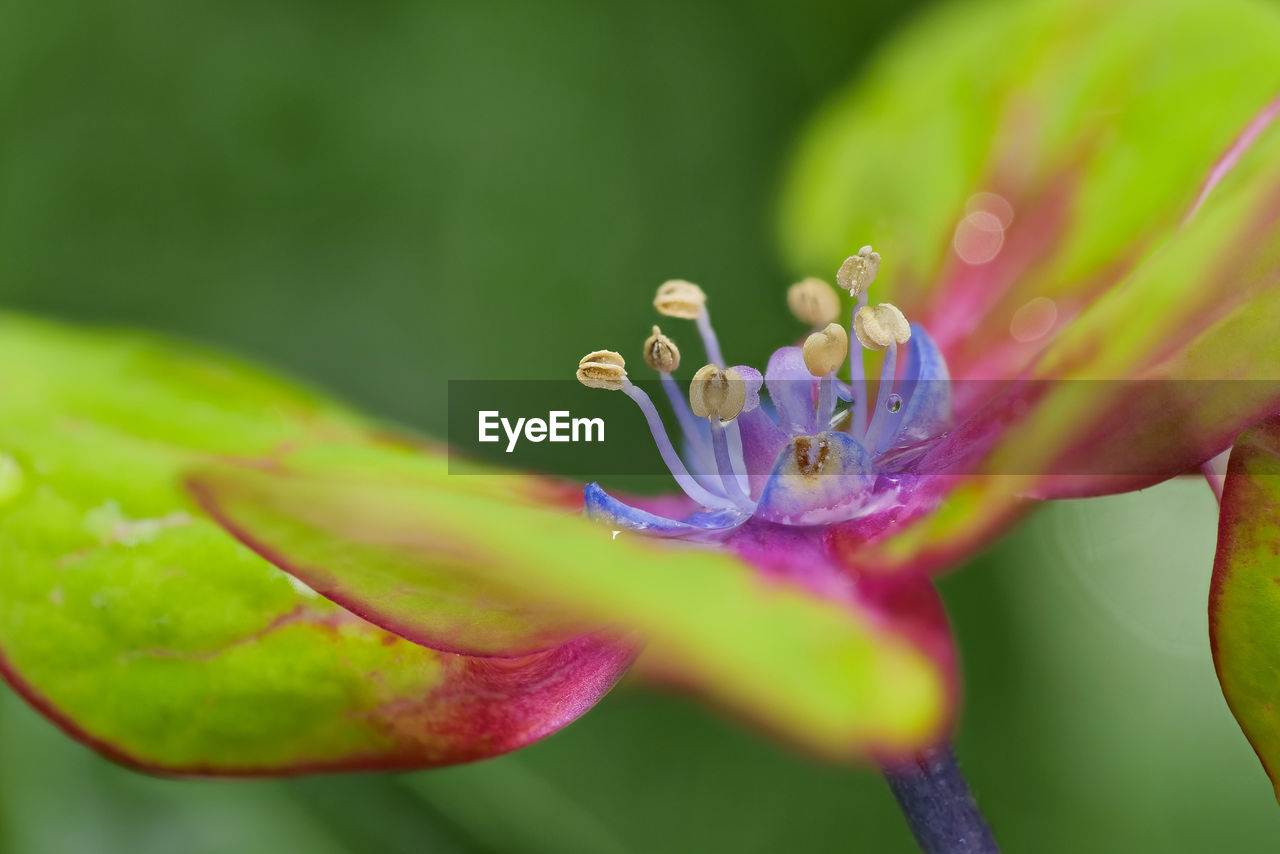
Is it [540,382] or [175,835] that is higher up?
[540,382]

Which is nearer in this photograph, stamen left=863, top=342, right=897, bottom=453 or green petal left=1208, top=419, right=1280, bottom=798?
green petal left=1208, top=419, right=1280, bottom=798

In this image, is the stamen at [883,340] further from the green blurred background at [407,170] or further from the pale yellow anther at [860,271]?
the green blurred background at [407,170]

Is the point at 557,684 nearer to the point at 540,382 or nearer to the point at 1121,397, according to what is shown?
the point at 1121,397

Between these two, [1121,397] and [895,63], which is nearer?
[1121,397]

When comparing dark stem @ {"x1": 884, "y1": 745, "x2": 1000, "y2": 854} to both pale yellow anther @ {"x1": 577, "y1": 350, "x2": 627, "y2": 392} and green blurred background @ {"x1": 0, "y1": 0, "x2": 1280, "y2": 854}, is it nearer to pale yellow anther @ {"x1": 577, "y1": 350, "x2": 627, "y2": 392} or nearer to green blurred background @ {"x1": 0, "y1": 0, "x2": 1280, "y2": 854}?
pale yellow anther @ {"x1": 577, "y1": 350, "x2": 627, "y2": 392}

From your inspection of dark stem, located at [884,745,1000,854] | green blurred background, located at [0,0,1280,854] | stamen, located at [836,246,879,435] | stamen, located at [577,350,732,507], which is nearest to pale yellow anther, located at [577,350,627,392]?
stamen, located at [577,350,732,507]

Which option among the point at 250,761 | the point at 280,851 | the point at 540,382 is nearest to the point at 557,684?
the point at 250,761

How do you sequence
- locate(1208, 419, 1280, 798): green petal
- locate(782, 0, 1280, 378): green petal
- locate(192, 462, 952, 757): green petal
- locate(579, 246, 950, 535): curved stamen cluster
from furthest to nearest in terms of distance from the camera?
locate(782, 0, 1280, 378): green petal < locate(579, 246, 950, 535): curved stamen cluster < locate(1208, 419, 1280, 798): green petal < locate(192, 462, 952, 757): green petal

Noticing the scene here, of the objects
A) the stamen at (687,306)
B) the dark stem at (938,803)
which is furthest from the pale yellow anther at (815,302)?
the dark stem at (938,803)
